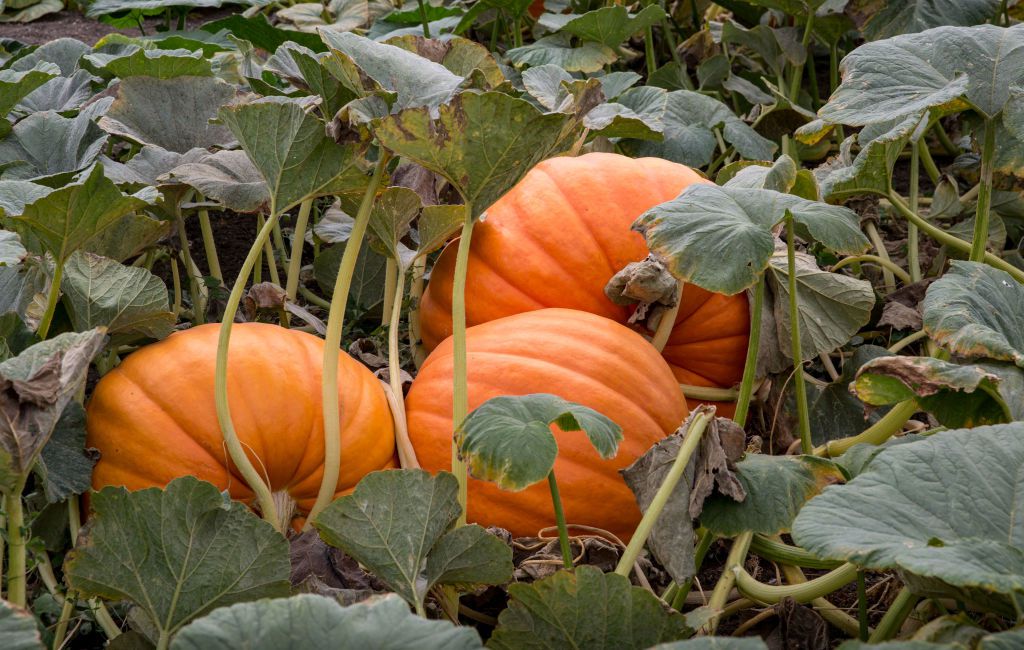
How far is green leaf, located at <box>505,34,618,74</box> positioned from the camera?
9.07 ft

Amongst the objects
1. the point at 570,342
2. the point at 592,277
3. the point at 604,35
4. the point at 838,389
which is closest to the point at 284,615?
the point at 570,342

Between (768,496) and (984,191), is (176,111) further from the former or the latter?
(984,191)

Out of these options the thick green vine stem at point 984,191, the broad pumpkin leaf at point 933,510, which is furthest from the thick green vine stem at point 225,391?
the thick green vine stem at point 984,191

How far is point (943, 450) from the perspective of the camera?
1.08 meters

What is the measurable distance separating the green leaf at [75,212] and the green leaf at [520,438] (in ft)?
1.71

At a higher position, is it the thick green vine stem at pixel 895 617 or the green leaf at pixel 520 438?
the green leaf at pixel 520 438

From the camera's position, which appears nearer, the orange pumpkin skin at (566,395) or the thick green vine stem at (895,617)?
the thick green vine stem at (895,617)

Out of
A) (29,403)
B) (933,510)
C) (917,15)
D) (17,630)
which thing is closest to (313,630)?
(17,630)

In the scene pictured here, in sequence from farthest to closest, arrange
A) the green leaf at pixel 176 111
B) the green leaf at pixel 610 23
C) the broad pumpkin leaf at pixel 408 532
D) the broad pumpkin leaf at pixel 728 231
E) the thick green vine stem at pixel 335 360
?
the green leaf at pixel 610 23, the green leaf at pixel 176 111, the thick green vine stem at pixel 335 360, the broad pumpkin leaf at pixel 728 231, the broad pumpkin leaf at pixel 408 532

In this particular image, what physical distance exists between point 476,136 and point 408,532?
Result: 0.47 m

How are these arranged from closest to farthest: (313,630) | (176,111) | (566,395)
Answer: (313,630)
(566,395)
(176,111)

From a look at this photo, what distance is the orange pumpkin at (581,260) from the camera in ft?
6.01

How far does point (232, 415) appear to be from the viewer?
4.91 feet

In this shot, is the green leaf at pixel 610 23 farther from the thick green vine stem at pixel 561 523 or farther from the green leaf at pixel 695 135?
the thick green vine stem at pixel 561 523
